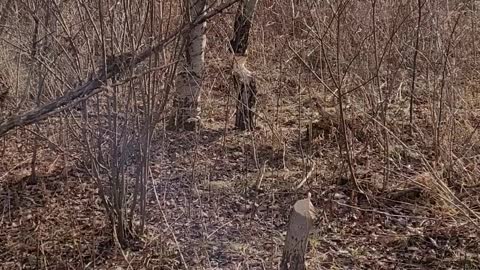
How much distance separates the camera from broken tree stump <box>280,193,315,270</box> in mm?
2461

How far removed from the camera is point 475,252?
3.24 meters

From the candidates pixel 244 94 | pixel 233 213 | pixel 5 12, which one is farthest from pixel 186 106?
pixel 5 12

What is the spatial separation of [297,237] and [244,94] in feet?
8.69

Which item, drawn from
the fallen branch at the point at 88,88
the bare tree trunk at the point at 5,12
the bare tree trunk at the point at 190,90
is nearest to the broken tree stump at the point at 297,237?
the fallen branch at the point at 88,88

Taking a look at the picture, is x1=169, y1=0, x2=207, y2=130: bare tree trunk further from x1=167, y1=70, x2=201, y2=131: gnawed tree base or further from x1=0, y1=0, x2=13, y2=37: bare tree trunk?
x1=0, y1=0, x2=13, y2=37: bare tree trunk

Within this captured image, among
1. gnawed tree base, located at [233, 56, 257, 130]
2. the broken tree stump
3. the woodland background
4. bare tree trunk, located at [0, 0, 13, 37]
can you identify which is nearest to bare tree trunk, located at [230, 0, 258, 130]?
gnawed tree base, located at [233, 56, 257, 130]

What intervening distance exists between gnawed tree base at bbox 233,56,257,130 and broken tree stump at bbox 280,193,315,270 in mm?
2338

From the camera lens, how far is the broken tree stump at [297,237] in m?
2.46

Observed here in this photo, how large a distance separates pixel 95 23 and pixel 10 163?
5.83 feet

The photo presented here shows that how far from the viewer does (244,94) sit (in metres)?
5.00

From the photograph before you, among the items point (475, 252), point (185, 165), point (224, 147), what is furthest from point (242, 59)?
point (475, 252)

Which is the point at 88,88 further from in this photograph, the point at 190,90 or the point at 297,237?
Answer: the point at 190,90

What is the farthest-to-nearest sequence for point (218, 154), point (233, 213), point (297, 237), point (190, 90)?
point (190, 90) < point (218, 154) < point (233, 213) < point (297, 237)

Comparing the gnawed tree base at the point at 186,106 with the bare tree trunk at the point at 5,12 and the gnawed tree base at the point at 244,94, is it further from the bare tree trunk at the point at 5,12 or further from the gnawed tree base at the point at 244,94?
the bare tree trunk at the point at 5,12
